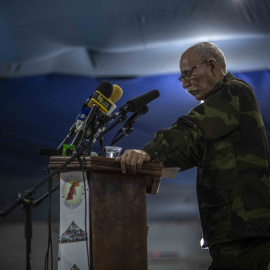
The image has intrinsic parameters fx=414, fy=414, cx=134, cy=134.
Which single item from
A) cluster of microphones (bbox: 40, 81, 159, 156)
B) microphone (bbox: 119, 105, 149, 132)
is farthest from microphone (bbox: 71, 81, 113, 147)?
microphone (bbox: 119, 105, 149, 132)

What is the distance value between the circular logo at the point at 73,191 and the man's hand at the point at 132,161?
0.14m

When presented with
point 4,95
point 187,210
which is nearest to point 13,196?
point 4,95

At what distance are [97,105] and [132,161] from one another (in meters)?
0.27

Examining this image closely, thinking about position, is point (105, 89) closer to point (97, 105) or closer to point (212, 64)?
point (97, 105)

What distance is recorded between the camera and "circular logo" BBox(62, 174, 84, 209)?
128cm

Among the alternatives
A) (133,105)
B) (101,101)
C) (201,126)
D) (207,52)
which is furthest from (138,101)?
(207,52)

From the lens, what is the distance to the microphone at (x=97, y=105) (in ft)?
4.65

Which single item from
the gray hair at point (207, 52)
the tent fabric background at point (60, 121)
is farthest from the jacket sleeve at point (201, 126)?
the tent fabric background at point (60, 121)

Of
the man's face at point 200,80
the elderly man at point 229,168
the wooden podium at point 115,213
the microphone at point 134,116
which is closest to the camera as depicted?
the wooden podium at point 115,213

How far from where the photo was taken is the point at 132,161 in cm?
127

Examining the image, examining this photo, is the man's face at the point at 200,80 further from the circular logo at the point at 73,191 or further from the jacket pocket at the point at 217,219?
the circular logo at the point at 73,191

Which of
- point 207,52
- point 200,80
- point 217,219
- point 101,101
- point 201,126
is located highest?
point 207,52

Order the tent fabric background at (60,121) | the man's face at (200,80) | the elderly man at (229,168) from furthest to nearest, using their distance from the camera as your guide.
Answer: the tent fabric background at (60,121)
the man's face at (200,80)
the elderly man at (229,168)

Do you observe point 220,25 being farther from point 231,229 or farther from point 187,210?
point 231,229
